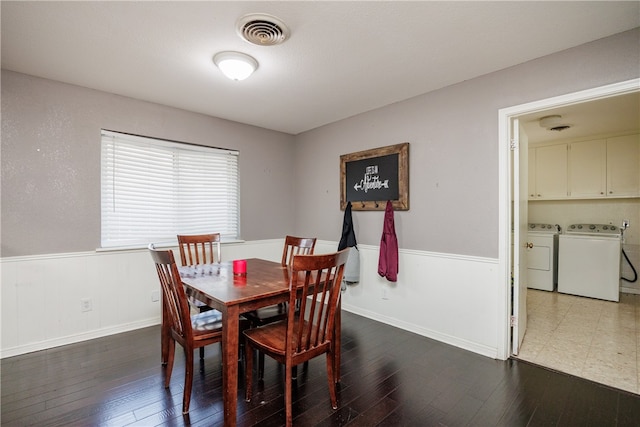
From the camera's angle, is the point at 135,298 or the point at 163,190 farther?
the point at 163,190

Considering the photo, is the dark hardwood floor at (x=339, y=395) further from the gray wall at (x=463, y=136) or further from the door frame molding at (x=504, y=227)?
the gray wall at (x=463, y=136)

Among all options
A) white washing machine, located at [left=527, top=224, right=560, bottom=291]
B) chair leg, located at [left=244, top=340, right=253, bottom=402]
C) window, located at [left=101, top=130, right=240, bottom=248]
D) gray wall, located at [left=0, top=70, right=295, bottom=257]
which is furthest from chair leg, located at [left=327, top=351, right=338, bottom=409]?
white washing machine, located at [left=527, top=224, right=560, bottom=291]

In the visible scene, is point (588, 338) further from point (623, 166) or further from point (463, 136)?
point (623, 166)

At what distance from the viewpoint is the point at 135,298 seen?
10.1 ft

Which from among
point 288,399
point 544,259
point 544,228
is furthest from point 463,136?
point 544,228

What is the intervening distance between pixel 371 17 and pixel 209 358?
9.14 feet

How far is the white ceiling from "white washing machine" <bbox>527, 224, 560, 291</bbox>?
131 inches

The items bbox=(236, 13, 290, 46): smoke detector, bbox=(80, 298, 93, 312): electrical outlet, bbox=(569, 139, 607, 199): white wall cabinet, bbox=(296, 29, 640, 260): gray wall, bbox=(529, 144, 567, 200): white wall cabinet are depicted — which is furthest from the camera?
bbox=(529, 144, 567, 200): white wall cabinet

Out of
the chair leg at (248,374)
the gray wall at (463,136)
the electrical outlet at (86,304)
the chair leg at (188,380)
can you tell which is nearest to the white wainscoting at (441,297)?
the gray wall at (463,136)

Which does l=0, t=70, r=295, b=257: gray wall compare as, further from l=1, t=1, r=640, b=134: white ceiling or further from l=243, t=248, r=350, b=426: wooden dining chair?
l=243, t=248, r=350, b=426: wooden dining chair

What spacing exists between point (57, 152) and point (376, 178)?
10.3ft

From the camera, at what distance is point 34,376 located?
215cm

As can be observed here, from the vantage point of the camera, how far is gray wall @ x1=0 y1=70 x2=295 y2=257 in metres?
2.48

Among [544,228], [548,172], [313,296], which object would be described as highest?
[548,172]
